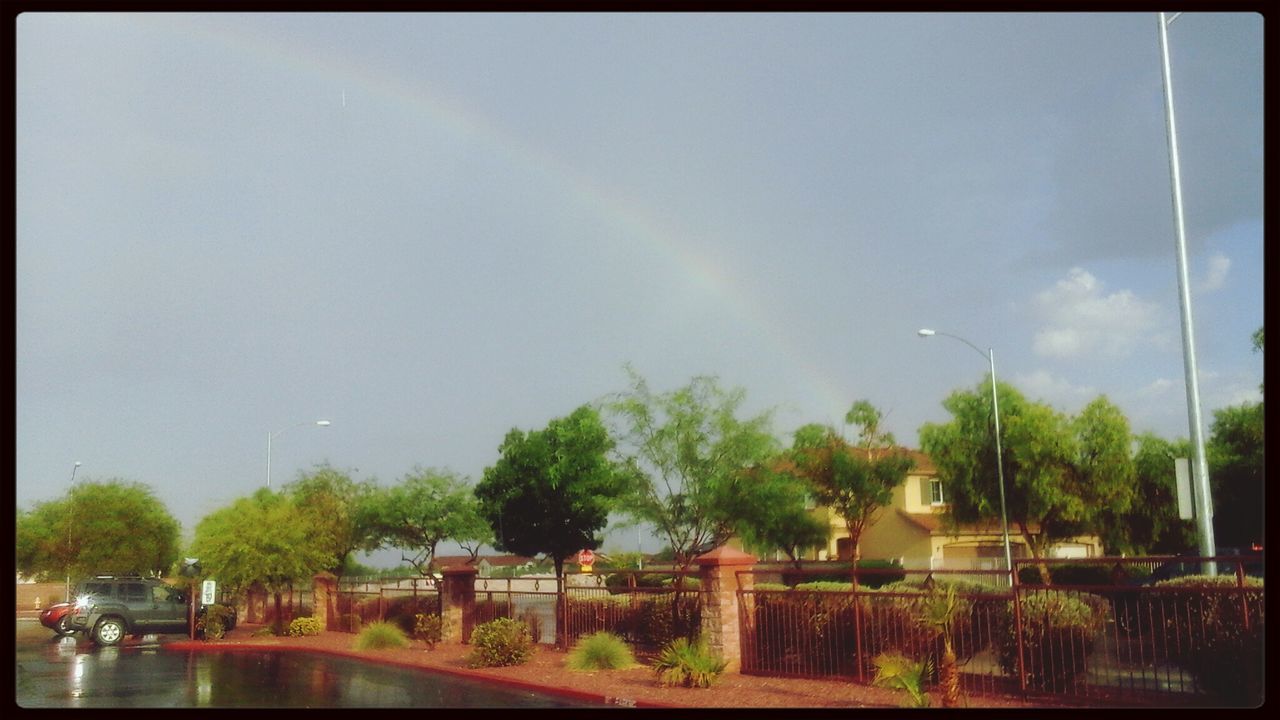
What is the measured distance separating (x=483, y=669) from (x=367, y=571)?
33514 mm

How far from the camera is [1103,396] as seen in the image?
4981cm

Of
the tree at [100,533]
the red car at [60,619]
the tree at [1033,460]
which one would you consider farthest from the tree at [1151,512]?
the tree at [100,533]

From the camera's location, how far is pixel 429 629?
2772 cm

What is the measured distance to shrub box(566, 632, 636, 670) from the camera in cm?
2064

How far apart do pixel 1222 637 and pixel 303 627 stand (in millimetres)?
27499

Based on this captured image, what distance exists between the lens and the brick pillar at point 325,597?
3647 cm

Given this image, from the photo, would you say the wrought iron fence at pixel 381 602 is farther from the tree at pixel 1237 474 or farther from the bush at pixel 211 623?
the tree at pixel 1237 474

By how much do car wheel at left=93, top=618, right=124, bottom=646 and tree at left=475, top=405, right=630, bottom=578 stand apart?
47.2ft

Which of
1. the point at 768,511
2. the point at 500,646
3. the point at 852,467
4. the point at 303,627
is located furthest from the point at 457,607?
the point at 852,467

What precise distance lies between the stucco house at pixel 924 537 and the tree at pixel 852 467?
319 centimetres

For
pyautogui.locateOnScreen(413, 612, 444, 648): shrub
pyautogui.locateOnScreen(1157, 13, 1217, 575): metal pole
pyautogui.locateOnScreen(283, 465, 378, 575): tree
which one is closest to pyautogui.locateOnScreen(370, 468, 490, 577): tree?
pyautogui.locateOnScreen(283, 465, 378, 575): tree

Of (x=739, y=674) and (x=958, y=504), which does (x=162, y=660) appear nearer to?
(x=739, y=674)

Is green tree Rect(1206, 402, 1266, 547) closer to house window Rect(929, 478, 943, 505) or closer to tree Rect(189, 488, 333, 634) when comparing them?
house window Rect(929, 478, 943, 505)

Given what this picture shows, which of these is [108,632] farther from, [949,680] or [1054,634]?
[1054,634]
